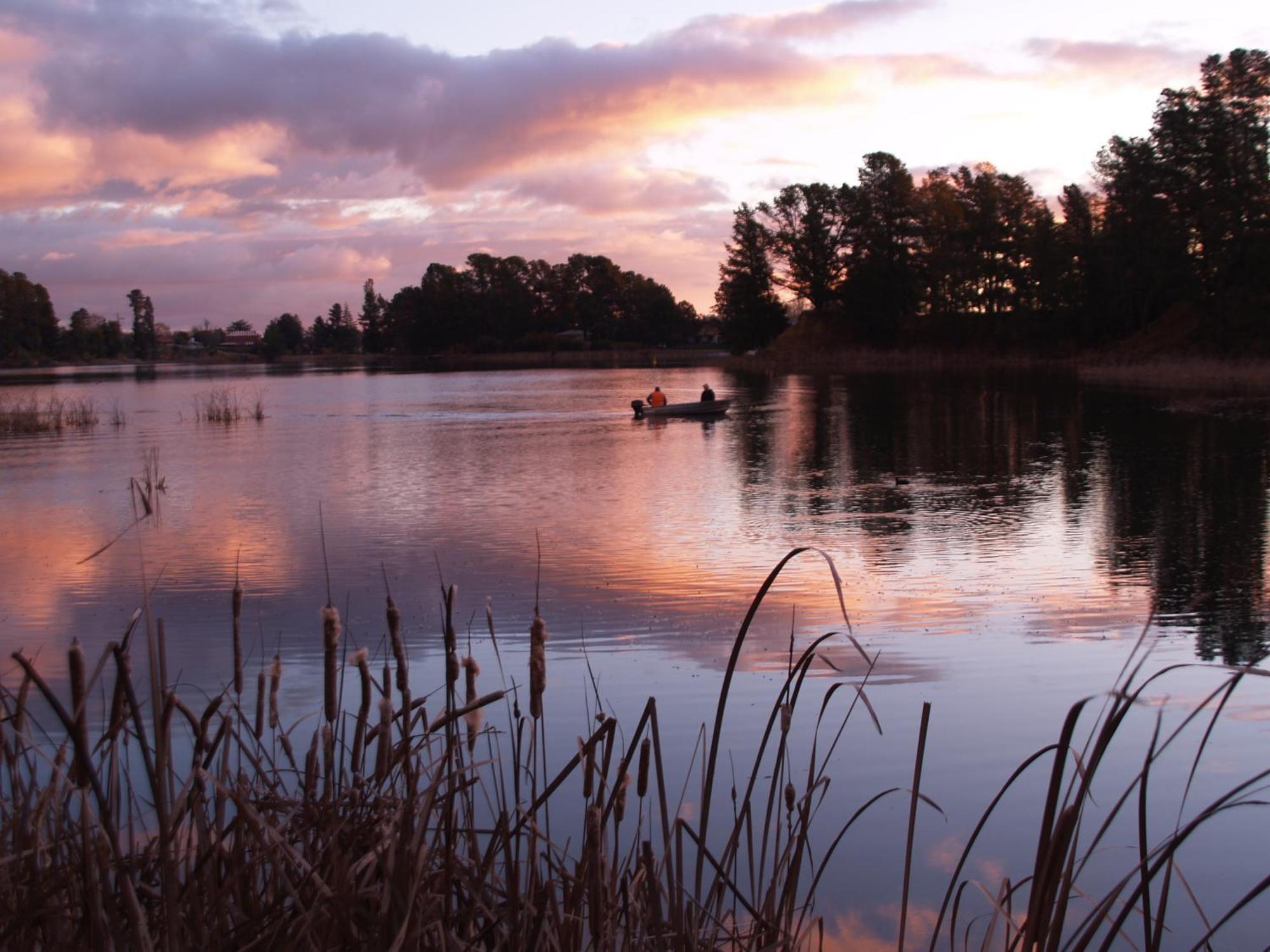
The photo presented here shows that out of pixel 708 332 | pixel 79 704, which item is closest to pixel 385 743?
pixel 79 704

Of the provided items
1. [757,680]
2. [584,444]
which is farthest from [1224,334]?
[757,680]

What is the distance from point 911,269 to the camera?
275 ft

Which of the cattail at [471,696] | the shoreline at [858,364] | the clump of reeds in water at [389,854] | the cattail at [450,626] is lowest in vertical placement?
the clump of reeds in water at [389,854]

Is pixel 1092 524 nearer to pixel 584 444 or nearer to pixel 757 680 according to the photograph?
pixel 757 680

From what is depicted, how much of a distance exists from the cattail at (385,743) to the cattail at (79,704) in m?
0.74

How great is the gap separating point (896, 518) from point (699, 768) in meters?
10.4

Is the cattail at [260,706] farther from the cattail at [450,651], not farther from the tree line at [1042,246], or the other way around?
the tree line at [1042,246]

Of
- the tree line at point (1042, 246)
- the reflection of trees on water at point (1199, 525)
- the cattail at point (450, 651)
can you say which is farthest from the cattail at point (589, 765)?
the tree line at point (1042, 246)

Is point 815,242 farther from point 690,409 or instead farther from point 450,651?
point 450,651

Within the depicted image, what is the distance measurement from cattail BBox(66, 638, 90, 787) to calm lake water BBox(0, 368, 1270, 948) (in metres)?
0.20

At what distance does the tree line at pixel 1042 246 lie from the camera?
5784cm

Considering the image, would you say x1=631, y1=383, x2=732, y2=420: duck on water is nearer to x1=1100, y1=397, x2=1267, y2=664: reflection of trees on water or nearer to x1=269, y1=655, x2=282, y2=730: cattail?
x1=1100, y1=397, x2=1267, y2=664: reflection of trees on water

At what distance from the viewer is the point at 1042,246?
72750 mm

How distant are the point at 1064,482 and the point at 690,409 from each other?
19108 mm
